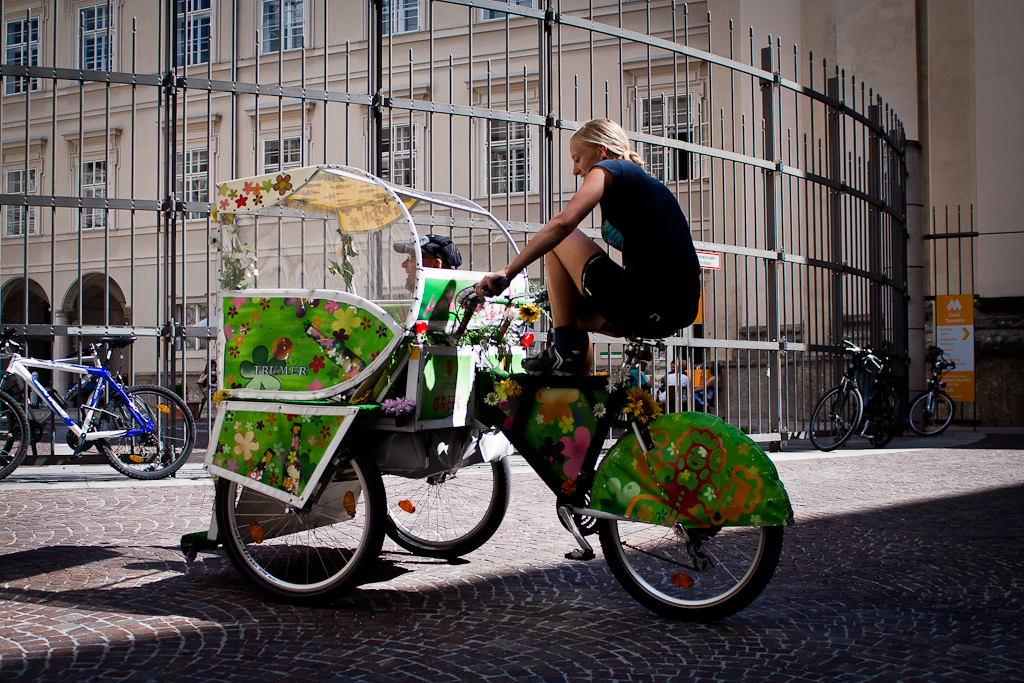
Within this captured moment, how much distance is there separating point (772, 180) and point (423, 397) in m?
7.96

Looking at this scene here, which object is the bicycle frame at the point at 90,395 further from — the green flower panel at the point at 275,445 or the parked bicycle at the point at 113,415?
the green flower panel at the point at 275,445

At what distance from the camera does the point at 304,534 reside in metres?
4.12

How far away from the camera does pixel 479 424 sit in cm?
411

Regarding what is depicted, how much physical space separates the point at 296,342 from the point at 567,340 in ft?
3.82

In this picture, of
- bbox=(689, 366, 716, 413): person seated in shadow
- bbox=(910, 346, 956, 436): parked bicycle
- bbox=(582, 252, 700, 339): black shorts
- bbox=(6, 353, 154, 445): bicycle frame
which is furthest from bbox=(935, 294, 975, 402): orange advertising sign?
bbox=(582, 252, 700, 339): black shorts

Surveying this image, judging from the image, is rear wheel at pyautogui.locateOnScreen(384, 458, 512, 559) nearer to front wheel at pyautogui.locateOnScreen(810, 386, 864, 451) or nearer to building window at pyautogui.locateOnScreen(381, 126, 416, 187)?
building window at pyautogui.locateOnScreen(381, 126, 416, 187)

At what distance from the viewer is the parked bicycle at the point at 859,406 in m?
11.1

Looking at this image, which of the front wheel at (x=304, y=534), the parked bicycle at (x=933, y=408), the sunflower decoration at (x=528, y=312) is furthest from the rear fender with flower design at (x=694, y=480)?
the parked bicycle at (x=933, y=408)

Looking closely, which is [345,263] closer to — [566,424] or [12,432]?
[566,424]

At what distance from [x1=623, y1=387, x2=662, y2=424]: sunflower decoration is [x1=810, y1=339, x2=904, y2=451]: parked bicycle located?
802cm

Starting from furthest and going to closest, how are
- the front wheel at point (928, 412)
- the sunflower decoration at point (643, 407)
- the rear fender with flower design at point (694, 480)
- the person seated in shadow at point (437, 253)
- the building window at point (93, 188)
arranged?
the building window at point (93, 188) → the front wheel at point (928, 412) → the person seated in shadow at point (437, 253) → the sunflower decoration at point (643, 407) → the rear fender with flower design at point (694, 480)

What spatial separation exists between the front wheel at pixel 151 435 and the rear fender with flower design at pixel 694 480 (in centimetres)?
539

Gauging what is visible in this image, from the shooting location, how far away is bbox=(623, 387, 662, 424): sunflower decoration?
352 centimetres

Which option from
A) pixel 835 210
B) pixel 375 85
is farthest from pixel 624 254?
pixel 835 210
